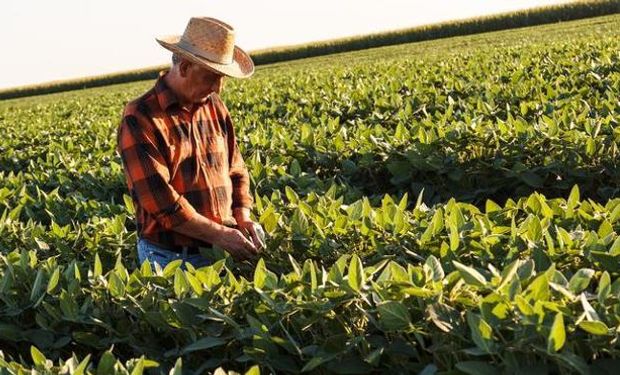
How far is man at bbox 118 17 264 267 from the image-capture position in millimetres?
3779

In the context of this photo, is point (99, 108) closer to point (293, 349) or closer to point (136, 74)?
point (293, 349)

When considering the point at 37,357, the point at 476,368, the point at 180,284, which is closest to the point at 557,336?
the point at 476,368

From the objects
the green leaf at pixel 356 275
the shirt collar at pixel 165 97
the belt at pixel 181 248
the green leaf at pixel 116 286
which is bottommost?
the belt at pixel 181 248

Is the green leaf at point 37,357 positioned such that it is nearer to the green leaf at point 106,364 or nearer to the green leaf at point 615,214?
the green leaf at point 106,364

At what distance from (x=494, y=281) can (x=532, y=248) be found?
720mm

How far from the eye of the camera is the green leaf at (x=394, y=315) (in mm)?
2707

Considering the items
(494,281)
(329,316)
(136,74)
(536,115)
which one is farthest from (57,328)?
(136,74)

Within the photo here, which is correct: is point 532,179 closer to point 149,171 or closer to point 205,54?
point 205,54

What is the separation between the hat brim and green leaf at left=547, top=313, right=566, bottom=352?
81.1 inches

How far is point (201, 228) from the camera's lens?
152 inches

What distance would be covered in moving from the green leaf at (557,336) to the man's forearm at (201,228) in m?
1.96

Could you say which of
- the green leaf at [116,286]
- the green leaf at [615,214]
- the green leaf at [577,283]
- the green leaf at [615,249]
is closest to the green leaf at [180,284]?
the green leaf at [116,286]

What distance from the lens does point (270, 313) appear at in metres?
3.08

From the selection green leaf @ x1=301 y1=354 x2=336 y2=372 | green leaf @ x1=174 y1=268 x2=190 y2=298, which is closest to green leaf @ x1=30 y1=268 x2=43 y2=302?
green leaf @ x1=174 y1=268 x2=190 y2=298
